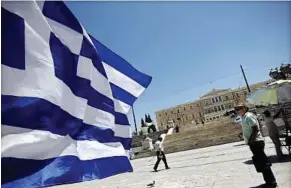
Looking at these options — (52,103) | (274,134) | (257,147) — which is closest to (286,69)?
(274,134)

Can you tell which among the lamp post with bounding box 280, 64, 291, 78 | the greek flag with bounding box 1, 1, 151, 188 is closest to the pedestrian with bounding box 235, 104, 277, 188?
the greek flag with bounding box 1, 1, 151, 188

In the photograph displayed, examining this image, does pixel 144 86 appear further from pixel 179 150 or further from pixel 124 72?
pixel 179 150

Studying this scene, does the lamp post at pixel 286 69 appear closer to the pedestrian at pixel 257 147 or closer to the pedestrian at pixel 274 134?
the pedestrian at pixel 274 134

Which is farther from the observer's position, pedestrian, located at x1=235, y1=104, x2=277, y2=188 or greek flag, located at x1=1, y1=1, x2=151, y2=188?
pedestrian, located at x1=235, y1=104, x2=277, y2=188

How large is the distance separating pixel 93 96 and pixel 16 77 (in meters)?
1.08

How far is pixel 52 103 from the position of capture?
2.41m

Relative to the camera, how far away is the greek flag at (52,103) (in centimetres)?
210

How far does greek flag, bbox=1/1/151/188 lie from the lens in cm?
210

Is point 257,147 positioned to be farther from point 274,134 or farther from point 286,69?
point 286,69

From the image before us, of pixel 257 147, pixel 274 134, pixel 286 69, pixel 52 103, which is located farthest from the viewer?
pixel 286 69

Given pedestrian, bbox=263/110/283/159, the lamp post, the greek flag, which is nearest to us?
the greek flag

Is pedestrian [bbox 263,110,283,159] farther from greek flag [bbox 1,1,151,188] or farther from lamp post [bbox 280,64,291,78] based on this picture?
lamp post [bbox 280,64,291,78]

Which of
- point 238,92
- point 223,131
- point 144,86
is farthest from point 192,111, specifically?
point 144,86

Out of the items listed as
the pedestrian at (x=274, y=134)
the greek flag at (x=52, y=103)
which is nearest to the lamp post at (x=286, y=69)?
the pedestrian at (x=274, y=134)
